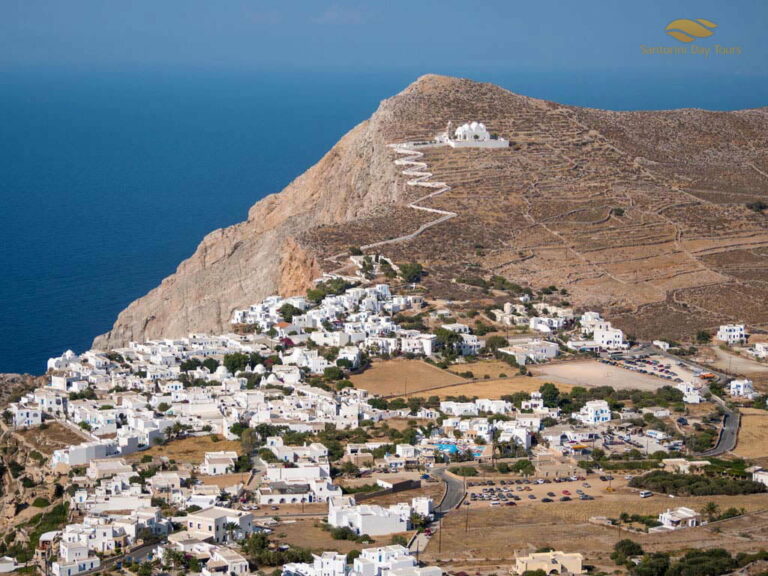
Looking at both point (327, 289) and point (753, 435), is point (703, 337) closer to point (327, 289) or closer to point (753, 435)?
point (753, 435)

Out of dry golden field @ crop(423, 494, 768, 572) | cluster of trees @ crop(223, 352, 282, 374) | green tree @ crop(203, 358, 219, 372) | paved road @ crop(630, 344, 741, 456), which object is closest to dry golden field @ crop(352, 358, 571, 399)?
cluster of trees @ crop(223, 352, 282, 374)

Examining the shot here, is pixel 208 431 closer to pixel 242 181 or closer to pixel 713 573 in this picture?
pixel 713 573

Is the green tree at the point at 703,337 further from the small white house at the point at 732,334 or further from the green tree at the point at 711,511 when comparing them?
the green tree at the point at 711,511

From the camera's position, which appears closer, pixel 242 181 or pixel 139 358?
pixel 139 358

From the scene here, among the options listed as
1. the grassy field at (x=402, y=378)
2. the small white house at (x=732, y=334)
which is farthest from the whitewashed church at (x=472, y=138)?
the grassy field at (x=402, y=378)

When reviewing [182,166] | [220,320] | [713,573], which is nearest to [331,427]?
[713,573]

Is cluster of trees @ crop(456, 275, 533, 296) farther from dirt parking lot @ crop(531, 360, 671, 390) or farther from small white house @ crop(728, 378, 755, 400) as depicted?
small white house @ crop(728, 378, 755, 400)
